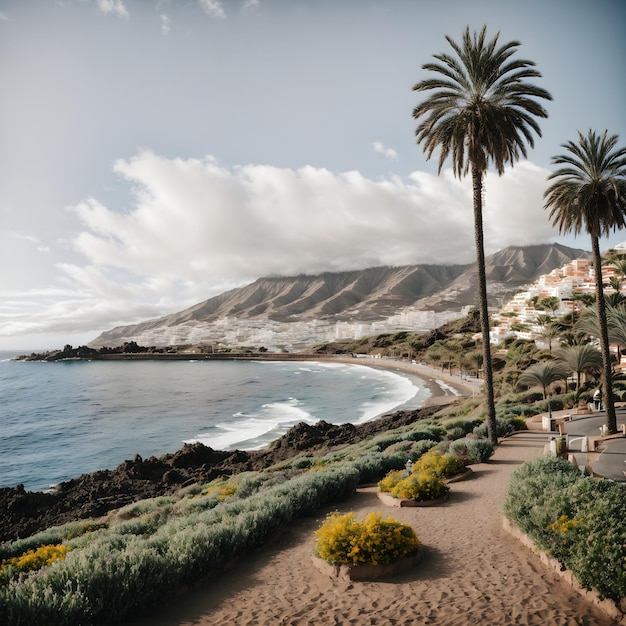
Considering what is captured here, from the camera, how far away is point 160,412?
54.2m

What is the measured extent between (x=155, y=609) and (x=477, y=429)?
52.9 feet

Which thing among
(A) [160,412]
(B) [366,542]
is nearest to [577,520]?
(B) [366,542]

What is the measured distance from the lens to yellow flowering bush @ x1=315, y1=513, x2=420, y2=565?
22.6 ft

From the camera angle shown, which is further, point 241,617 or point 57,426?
point 57,426

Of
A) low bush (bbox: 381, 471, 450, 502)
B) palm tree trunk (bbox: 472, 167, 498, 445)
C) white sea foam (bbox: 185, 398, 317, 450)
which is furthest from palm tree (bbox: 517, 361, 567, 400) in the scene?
low bush (bbox: 381, 471, 450, 502)

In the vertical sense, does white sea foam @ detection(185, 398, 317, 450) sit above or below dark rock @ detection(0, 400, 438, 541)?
below

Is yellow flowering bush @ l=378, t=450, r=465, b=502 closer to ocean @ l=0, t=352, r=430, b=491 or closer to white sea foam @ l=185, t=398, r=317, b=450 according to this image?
white sea foam @ l=185, t=398, r=317, b=450

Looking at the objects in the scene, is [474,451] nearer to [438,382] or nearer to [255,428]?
[255,428]

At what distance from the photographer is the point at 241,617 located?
→ 5.85m

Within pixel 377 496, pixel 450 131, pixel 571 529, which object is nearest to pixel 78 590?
pixel 571 529

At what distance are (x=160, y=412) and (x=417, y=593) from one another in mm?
53051

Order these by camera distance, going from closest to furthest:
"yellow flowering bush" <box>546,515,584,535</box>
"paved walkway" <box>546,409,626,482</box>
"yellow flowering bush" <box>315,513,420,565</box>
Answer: "yellow flowering bush" <box>546,515,584,535</box>, "yellow flowering bush" <box>315,513,420,565</box>, "paved walkway" <box>546,409,626,482</box>

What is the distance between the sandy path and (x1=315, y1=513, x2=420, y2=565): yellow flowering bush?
0.34 m

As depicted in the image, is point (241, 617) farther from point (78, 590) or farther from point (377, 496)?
point (377, 496)
